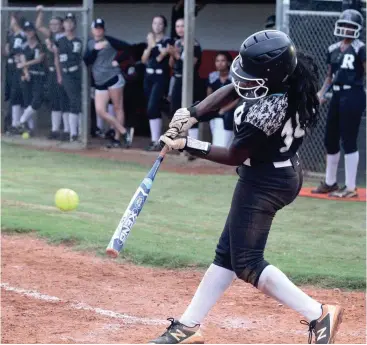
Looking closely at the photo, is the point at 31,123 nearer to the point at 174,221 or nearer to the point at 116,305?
the point at 174,221

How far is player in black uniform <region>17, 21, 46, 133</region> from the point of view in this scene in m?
16.0

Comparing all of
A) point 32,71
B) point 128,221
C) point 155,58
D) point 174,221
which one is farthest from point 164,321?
point 32,71

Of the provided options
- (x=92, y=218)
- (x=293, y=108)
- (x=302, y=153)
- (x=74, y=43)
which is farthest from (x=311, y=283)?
(x=74, y=43)

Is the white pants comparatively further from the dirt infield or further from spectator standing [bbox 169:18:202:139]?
the dirt infield

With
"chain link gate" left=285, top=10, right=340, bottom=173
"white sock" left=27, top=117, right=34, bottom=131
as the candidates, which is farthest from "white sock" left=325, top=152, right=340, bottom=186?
"white sock" left=27, top=117, right=34, bottom=131

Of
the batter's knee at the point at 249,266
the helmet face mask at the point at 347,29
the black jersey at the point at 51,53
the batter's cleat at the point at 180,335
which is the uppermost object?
the helmet face mask at the point at 347,29

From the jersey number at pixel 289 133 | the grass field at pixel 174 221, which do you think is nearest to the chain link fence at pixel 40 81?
the grass field at pixel 174 221

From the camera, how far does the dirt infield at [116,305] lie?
17.3 feet

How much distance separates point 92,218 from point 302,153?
4346mm

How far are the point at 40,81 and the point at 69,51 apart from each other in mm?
1359

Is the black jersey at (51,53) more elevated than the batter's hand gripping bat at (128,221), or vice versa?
the batter's hand gripping bat at (128,221)

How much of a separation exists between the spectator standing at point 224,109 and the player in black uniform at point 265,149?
27.1ft

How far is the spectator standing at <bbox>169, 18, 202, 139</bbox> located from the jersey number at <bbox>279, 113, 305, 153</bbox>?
29.9 ft

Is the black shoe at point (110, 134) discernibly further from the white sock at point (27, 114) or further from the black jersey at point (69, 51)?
the white sock at point (27, 114)
